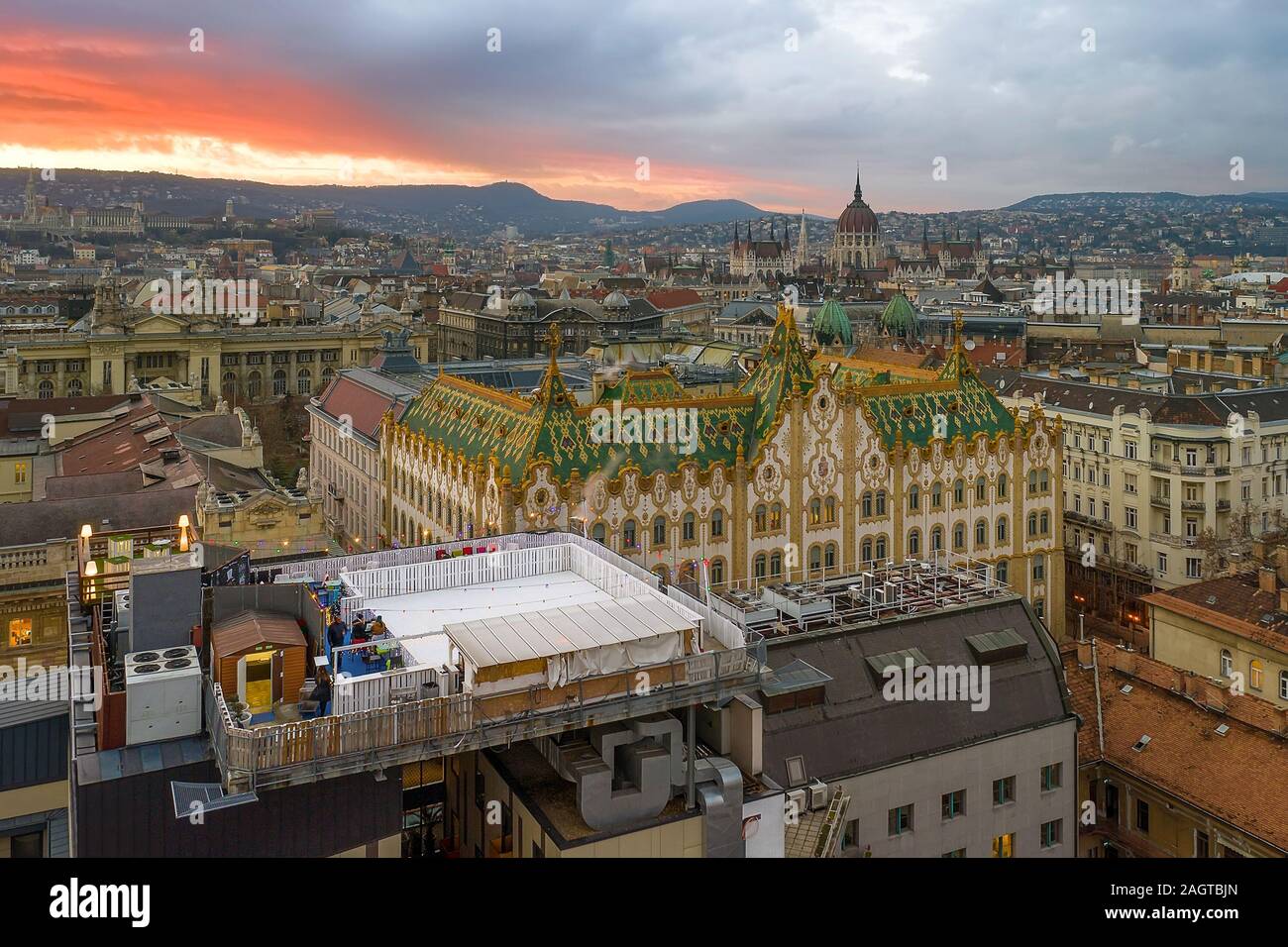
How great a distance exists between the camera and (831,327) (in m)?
159

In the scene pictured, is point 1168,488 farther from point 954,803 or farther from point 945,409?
point 954,803

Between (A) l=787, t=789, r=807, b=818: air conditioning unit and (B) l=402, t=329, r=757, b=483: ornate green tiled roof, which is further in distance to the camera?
(B) l=402, t=329, r=757, b=483: ornate green tiled roof

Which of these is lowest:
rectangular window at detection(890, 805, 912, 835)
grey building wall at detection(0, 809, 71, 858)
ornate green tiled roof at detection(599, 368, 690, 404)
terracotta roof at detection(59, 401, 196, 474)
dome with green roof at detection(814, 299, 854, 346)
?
rectangular window at detection(890, 805, 912, 835)

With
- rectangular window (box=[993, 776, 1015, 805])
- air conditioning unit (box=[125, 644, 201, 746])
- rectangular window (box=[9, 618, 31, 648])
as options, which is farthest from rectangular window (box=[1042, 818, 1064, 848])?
rectangular window (box=[9, 618, 31, 648])

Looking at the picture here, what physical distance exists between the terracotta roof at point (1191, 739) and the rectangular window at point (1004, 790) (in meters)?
5.62

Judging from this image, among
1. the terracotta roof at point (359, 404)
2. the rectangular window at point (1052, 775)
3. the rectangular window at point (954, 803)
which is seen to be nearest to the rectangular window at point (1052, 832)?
A: the rectangular window at point (1052, 775)

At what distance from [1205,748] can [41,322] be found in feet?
581

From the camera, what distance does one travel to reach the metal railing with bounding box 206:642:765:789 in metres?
25.8

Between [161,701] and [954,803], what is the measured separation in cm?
2737

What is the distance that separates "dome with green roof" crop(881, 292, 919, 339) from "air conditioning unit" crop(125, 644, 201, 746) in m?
164

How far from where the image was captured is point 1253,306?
197000mm

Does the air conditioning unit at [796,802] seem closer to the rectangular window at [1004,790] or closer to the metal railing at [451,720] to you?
the metal railing at [451,720]

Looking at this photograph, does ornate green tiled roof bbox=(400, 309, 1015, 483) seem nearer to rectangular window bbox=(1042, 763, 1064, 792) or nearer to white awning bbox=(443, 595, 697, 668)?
rectangular window bbox=(1042, 763, 1064, 792)

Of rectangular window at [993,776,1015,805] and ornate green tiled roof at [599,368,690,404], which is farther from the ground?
ornate green tiled roof at [599,368,690,404]
